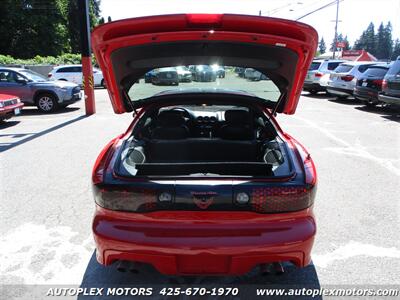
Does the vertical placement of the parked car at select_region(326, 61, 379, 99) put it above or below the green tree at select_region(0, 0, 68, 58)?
below

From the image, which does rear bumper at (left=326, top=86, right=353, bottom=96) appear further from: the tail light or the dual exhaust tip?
the dual exhaust tip

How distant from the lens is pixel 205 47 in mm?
2943

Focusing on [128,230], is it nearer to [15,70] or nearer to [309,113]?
[309,113]

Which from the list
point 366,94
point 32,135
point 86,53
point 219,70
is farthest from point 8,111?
point 366,94

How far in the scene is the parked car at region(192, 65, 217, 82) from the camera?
3644mm

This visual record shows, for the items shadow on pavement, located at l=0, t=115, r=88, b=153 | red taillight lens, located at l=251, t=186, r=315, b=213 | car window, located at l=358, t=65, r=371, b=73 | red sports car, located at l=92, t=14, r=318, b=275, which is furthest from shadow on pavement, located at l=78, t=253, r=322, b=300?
car window, located at l=358, t=65, r=371, b=73

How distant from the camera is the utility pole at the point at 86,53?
10.7 m

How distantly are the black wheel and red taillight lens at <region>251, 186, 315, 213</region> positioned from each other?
1133 centimetres

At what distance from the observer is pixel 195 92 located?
3.62 m

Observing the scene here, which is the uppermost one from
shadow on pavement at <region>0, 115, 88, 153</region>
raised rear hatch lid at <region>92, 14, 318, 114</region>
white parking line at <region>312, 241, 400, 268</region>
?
raised rear hatch lid at <region>92, 14, 318, 114</region>

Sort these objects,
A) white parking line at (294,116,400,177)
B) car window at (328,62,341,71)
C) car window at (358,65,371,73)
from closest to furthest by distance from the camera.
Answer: white parking line at (294,116,400,177)
car window at (358,65,371,73)
car window at (328,62,341,71)

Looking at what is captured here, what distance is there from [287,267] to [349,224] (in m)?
1.15

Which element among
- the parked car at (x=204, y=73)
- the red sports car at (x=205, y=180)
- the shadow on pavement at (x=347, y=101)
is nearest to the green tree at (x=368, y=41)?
the shadow on pavement at (x=347, y=101)

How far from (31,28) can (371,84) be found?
4083 cm
